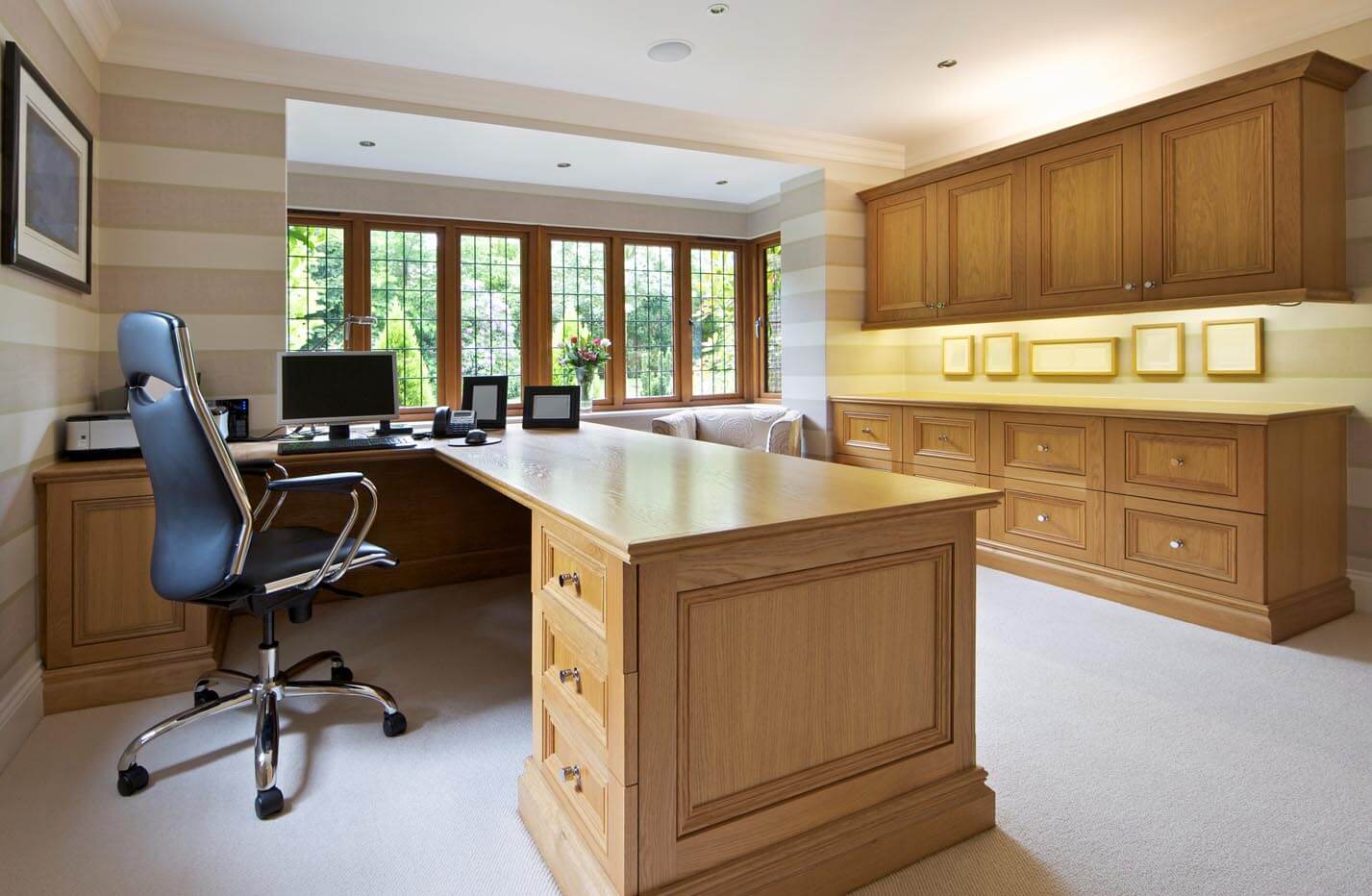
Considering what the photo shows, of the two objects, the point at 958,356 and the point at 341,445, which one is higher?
the point at 958,356

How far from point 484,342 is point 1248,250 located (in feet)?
14.7

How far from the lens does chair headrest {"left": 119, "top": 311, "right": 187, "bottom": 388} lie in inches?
69.0

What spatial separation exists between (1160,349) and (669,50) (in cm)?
280

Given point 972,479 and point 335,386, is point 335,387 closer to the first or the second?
point 335,386

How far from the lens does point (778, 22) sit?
11.0ft

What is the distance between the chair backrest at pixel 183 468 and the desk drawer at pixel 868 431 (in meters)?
3.58

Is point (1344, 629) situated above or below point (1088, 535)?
below

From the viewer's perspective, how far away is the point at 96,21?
3.00 metres

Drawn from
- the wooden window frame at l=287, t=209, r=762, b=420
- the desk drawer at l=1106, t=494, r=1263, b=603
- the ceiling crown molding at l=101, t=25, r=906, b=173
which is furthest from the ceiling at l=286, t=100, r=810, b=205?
the desk drawer at l=1106, t=494, r=1263, b=603

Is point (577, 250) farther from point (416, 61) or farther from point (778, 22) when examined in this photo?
point (778, 22)

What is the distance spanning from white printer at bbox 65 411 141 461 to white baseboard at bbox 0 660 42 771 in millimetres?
694

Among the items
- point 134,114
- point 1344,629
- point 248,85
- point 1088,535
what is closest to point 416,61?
point 248,85

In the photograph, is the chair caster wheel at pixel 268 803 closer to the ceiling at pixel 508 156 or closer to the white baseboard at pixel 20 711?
the white baseboard at pixel 20 711

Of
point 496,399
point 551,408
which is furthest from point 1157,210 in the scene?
point 496,399
